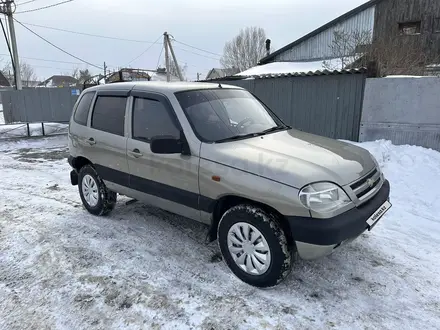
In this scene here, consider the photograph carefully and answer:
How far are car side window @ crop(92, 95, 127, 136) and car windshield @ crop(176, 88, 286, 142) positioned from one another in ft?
3.10

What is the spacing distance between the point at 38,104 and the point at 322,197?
46.1ft

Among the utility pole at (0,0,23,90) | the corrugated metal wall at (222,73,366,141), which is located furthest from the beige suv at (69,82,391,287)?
the utility pole at (0,0,23,90)

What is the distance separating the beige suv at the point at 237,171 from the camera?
8.80ft

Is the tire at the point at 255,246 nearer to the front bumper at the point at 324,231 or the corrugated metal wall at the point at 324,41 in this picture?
the front bumper at the point at 324,231

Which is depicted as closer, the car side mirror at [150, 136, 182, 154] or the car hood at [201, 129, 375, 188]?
the car hood at [201, 129, 375, 188]

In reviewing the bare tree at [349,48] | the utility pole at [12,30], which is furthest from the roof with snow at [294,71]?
the utility pole at [12,30]

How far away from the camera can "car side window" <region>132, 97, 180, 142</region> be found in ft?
11.6

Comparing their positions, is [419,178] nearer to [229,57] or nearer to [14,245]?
[14,245]

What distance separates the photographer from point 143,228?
4.31 m

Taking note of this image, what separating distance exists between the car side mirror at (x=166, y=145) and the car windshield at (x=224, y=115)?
9.5 inches

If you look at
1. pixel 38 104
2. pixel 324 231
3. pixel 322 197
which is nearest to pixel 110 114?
pixel 322 197

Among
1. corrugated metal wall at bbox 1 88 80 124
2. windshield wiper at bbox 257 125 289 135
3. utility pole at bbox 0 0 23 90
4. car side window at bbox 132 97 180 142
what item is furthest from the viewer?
utility pole at bbox 0 0 23 90

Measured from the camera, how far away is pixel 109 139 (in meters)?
4.20

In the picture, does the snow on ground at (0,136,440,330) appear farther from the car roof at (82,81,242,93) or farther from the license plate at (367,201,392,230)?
the car roof at (82,81,242,93)
